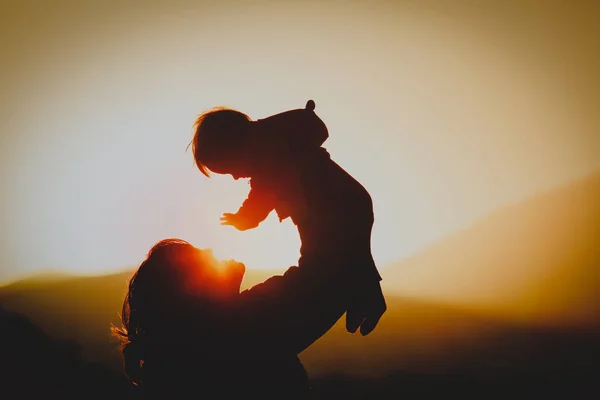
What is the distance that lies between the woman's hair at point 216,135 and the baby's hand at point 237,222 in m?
0.37

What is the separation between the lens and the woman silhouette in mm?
2414

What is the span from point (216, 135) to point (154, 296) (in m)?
1.05

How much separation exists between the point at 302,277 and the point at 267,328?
35 centimetres

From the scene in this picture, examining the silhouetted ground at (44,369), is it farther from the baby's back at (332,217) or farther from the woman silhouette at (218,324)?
the baby's back at (332,217)

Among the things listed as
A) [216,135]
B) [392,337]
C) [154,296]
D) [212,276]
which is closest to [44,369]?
[154,296]

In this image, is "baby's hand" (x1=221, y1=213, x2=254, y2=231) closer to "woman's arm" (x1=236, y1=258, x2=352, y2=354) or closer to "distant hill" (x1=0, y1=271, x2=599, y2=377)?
"woman's arm" (x1=236, y1=258, x2=352, y2=354)

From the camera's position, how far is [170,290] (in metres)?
2.48

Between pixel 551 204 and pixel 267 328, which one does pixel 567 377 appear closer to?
pixel 267 328

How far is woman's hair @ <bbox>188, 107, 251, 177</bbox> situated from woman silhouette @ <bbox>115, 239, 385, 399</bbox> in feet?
1.95

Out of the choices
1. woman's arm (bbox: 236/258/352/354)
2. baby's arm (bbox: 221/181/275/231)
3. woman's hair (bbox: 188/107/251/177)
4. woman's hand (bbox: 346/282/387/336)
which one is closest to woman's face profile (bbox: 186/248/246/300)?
woman's arm (bbox: 236/258/352/354)

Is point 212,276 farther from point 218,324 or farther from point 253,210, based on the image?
point 253,210

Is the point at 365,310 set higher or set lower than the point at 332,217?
lower

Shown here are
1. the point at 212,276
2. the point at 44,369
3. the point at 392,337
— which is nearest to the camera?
the point at 212,276

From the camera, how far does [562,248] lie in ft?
162
